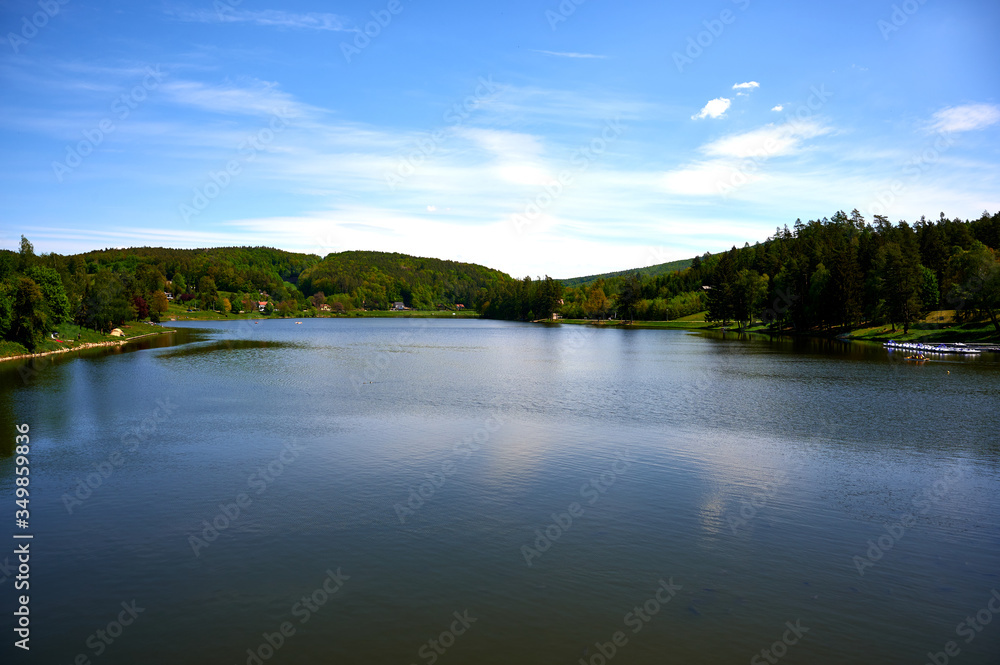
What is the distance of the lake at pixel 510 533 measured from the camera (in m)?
10.8

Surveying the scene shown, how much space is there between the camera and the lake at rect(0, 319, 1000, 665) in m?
10.8

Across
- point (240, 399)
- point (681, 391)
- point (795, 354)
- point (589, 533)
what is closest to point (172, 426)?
point (240, 399)

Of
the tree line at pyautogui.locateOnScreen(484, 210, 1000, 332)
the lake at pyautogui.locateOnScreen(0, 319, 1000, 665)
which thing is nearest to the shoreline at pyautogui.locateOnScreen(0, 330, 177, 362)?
the lake at pyautogui.locateOnScreen(0, 319, 1000, 665)

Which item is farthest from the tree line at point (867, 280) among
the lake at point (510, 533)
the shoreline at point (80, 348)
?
the shoreline at point (80, 348)

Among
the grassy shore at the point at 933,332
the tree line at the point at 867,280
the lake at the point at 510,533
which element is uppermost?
the tree line at the point at 867,280

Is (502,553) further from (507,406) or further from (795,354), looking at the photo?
(795,354)

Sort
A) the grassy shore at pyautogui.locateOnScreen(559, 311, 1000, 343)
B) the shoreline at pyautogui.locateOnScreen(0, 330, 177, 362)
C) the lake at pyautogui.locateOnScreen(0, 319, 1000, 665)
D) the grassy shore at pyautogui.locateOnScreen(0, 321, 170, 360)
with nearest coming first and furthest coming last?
the lake at pyautogui.locateOnScreen(0, 319, 1000, 665) → the shoreline at pyautogui.locateOnScreen(0, 330, 177, 362) → the grassy shore at pyautogui.locateOnScreen(0, 321, 170, 360) → the grassy shore at pyautogui.locateOnScreen(559, 311, 1000, 343)

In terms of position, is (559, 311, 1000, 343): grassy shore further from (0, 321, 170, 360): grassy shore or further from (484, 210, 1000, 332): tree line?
(0, 321, 170, 360): grassy shore

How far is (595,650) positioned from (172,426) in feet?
81.6

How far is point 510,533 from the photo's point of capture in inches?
602

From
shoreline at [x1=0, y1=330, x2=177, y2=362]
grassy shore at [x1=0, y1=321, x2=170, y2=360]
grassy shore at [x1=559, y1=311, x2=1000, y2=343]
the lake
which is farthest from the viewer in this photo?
grassy shore at [x1=559, y1=311, x2=1000, y2=343]

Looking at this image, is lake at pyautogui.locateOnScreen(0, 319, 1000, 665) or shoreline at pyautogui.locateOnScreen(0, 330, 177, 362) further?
shoreline at pyautogui.locateOnScreen(0, 330, 177, 362)

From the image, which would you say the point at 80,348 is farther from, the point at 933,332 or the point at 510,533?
the point at 933,332

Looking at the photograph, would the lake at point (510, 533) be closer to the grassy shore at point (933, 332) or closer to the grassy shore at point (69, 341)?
the grassy shore at point (69, 341)
